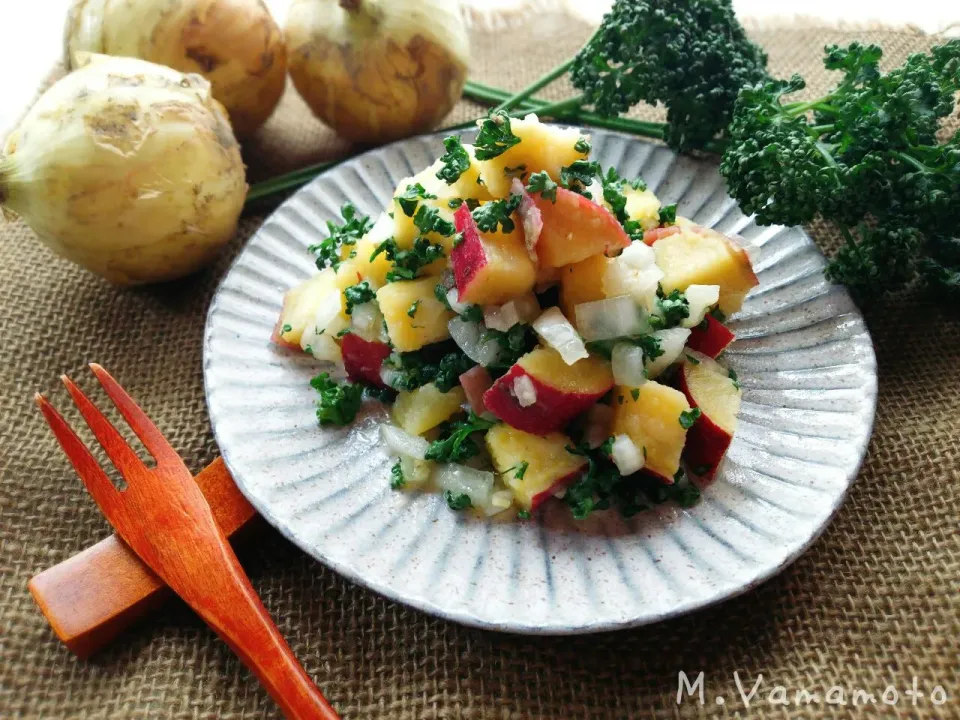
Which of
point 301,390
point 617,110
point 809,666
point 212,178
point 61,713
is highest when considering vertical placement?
point 617,110

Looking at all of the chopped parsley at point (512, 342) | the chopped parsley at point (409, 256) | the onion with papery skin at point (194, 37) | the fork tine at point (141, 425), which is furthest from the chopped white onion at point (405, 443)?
the onion with papery skin at point (194, 37)

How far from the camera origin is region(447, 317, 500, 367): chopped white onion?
1.69 meters

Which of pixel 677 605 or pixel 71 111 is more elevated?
pixel 677 605

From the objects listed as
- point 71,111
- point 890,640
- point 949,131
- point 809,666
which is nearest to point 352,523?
point 809,666

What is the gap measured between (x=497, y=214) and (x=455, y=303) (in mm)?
216

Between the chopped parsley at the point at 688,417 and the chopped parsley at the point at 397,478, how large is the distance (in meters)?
0.58

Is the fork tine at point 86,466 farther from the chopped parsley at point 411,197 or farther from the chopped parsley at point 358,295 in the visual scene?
the chopped parsley at point 411,197

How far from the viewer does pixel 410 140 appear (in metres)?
2.53

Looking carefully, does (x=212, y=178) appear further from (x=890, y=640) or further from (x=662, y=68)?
(x=890, y=640)

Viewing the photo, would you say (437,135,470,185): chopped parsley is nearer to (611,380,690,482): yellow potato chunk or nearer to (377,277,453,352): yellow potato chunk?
(377,277,453,352): yellow potato chunk

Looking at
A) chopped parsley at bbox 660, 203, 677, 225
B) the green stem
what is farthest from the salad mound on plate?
the green stem

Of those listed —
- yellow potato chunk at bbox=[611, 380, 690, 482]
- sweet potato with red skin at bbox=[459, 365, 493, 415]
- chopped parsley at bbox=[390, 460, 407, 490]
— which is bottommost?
chopped parsley at bbox=[390, 460, 407, 490]

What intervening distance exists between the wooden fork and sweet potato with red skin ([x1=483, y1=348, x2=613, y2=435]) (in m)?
0.60

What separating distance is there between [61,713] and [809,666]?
4.64 ft
